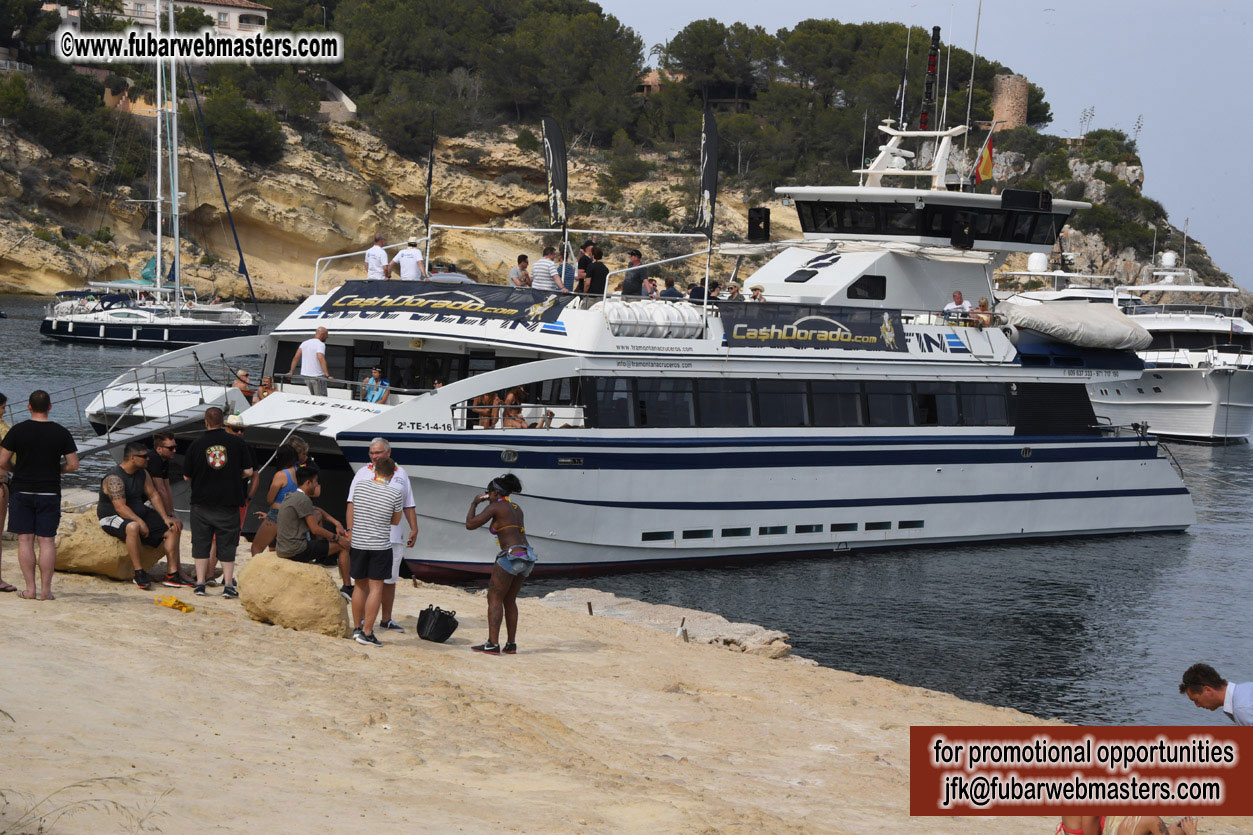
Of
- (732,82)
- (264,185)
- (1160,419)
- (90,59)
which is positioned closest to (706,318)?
(1160,419)

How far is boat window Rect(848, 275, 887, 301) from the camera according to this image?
2223 cm

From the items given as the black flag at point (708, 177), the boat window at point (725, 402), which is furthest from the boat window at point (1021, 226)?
the black flag at point (708, 177)

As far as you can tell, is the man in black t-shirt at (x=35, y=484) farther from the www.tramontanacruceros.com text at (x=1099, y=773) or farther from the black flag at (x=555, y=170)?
the black flag at (x=555, y=170)

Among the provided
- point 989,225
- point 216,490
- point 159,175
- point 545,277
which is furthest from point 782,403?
point 159,175

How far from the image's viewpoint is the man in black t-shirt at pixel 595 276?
19.1 metres

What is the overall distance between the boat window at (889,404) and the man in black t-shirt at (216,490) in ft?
37.4

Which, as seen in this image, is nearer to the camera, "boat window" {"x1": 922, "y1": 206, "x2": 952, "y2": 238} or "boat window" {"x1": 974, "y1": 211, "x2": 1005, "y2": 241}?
"boat window" {"x1": 922, "y1": 206, "x2": 952, "y2": 238}

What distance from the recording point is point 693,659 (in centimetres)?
1320

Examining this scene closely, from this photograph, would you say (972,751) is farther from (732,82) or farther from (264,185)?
(732,82)

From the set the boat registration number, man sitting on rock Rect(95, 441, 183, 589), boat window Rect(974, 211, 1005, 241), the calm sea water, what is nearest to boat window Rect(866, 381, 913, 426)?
the calm sea water

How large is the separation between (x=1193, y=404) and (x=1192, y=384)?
2.18ft

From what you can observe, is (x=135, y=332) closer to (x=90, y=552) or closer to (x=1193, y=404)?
(x=1193, y=404)

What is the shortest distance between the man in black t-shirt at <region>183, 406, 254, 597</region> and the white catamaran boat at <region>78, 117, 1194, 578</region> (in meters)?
4.17

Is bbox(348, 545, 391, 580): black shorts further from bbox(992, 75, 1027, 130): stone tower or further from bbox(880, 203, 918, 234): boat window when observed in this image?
bbox(992, 75, 1027, 130): stone tower
